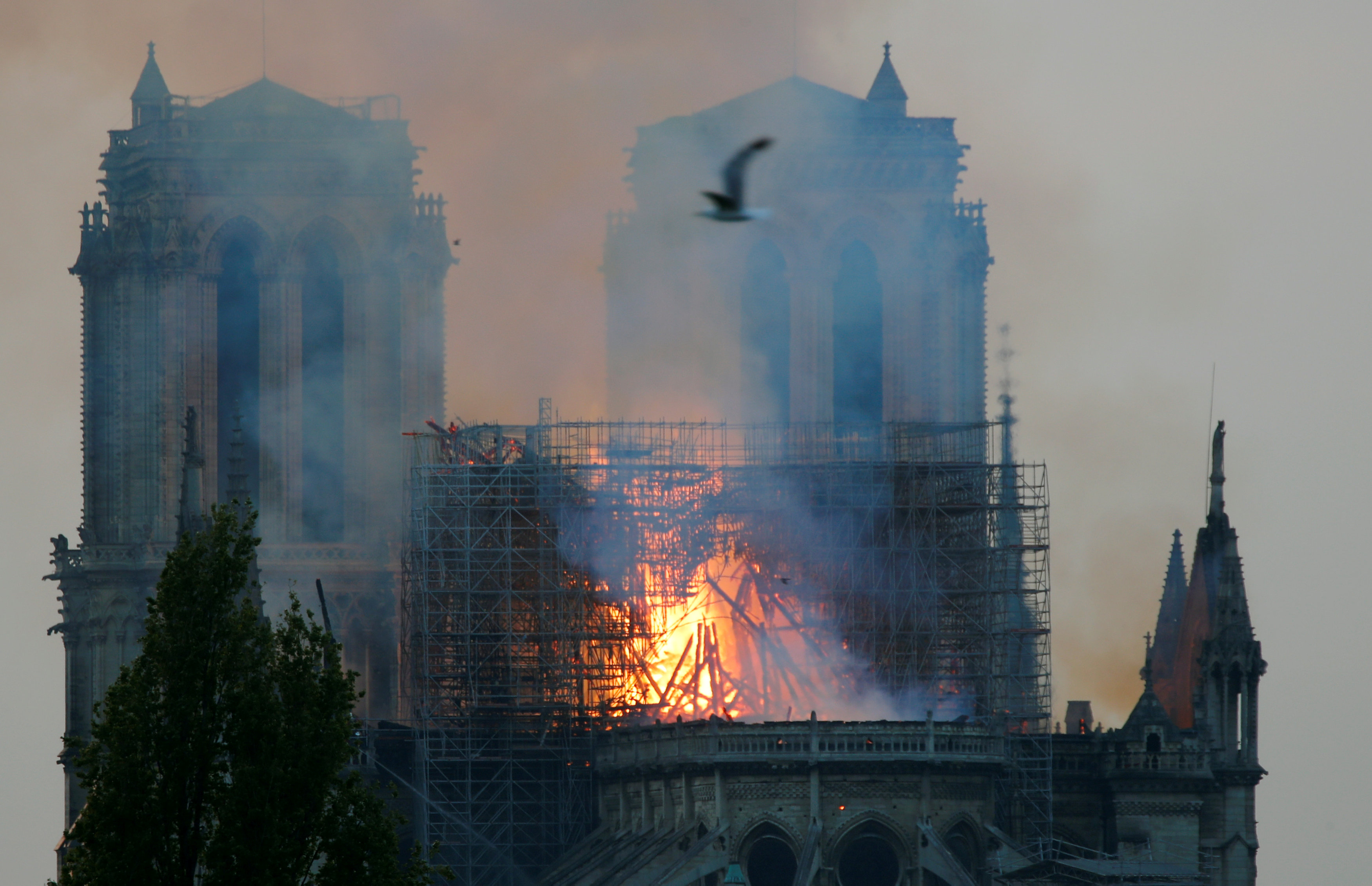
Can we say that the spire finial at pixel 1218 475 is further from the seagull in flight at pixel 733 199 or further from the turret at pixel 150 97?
the turret at pixel 150 97

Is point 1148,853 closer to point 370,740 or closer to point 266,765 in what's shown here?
point 370,740

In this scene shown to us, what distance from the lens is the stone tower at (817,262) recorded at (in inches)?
4245

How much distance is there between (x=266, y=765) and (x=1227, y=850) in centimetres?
4537

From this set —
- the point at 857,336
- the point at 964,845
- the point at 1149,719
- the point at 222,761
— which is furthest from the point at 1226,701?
the point at 222,761

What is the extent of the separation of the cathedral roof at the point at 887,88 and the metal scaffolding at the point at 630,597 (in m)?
19.7

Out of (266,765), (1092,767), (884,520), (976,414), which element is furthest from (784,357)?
(266,765)

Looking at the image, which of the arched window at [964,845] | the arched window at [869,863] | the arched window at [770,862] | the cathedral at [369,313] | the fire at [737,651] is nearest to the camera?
the arched window at [869,863]

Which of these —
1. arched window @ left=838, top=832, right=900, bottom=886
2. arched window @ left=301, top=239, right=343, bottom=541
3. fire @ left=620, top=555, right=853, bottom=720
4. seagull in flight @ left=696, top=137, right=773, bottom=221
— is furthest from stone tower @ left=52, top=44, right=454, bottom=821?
arched window @ left=838, top=832, right=900, bottom=886

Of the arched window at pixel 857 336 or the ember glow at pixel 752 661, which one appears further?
the arched window at pixel 857 336

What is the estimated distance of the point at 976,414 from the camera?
353 ft

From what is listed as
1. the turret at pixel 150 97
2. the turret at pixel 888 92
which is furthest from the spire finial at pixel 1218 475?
the turret at pixel 150 97

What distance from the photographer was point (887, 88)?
110125mm

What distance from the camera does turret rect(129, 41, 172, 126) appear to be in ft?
364

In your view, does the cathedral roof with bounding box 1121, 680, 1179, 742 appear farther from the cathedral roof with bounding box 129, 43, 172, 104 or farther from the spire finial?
the cathedral roof with bounding box 129, 43, 172, 104
